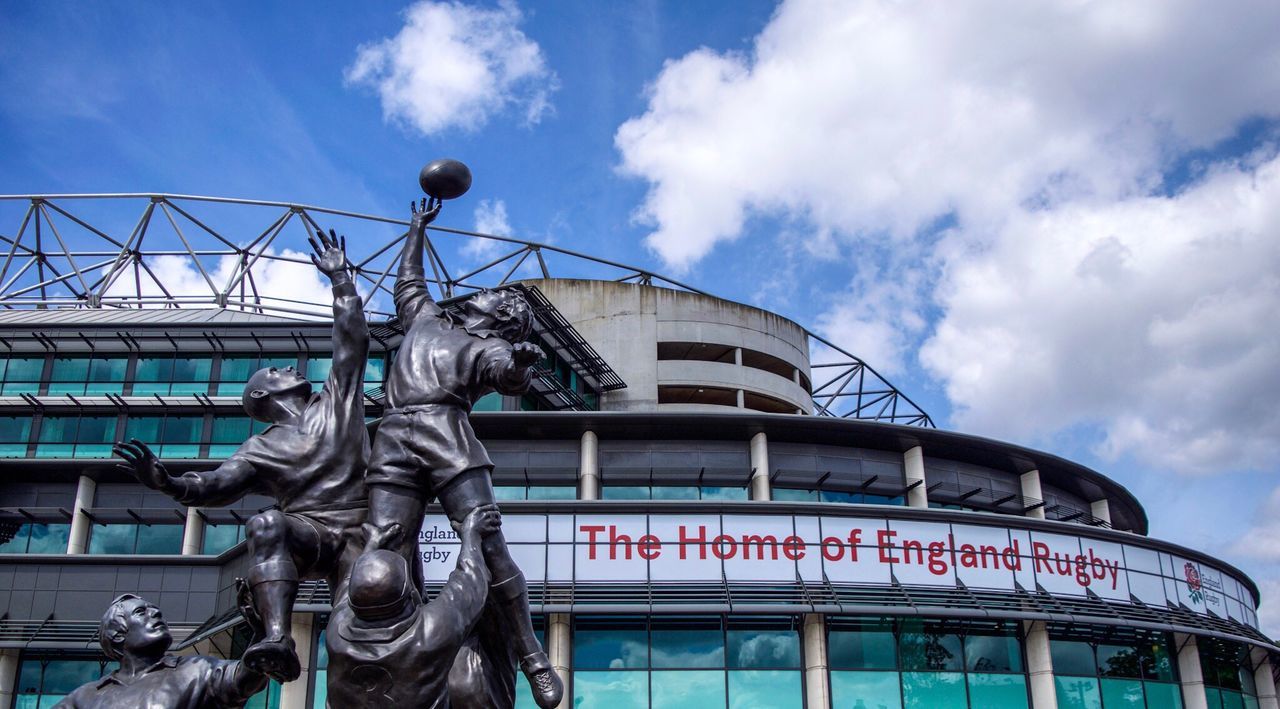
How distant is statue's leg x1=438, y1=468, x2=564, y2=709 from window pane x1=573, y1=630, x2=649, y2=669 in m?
24.4

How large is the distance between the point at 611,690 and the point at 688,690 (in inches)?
78.5

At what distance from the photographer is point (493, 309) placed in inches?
301

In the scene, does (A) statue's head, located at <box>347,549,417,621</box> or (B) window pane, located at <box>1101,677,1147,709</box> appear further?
(B) window pane, located at <box>1101,677,1147,709</box>

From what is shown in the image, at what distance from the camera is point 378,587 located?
5258 mm

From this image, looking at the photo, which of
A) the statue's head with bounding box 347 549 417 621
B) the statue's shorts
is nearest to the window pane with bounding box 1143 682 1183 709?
the statue's shorts

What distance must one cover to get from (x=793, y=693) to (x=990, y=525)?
292 inches

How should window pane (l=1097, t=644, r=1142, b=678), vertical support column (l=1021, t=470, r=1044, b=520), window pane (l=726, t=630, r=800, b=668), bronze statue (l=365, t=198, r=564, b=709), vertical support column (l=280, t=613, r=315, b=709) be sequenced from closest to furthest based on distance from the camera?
1. bronze statue (l=365, t=198, r=564, b=709)
2. vertical support column (l=280, t=613, r=315, b=709)
3. window pane (l=726, t=630, r=800, b=668)
4. window pane (l=1097, t=644, r=1142, b=678)
5. vertical support column (l=1021, t=470, r=1044, b=520)

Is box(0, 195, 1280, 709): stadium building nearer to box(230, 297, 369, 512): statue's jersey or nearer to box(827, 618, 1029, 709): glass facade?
box(827, 618, 1029, 709): glass facade

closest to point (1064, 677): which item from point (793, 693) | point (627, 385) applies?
point (793, 693)

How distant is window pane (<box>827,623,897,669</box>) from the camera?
30828 millimetres

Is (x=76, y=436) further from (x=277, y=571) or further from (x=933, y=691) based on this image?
(x=277, y=571)

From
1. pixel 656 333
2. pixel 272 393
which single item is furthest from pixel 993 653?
pixel 272 393

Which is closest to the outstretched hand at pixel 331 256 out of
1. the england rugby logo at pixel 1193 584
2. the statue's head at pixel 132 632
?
the statue's head at pixel 132 632

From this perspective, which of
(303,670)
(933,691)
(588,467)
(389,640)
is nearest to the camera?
(389,640)
